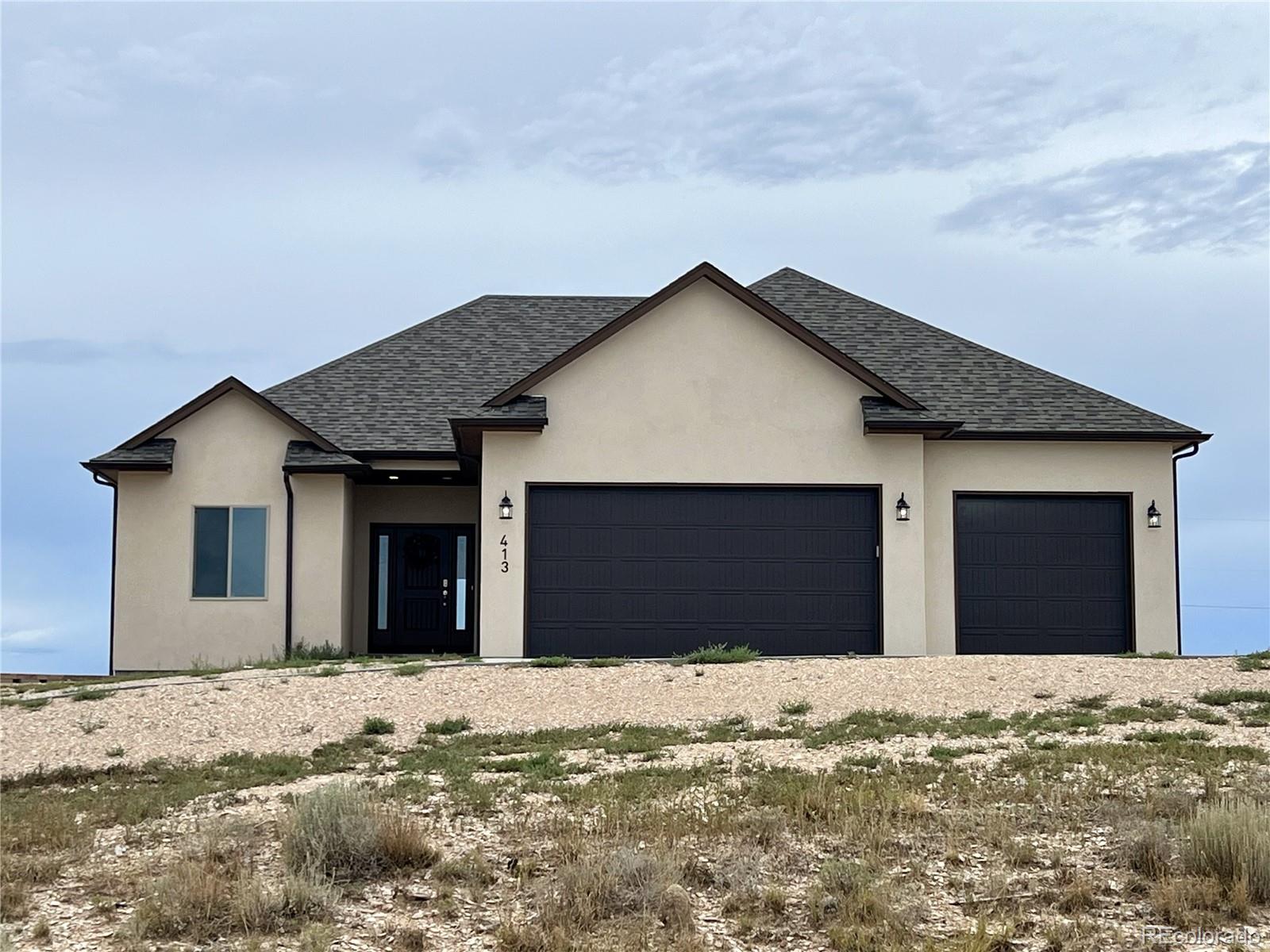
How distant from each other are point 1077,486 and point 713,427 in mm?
5910

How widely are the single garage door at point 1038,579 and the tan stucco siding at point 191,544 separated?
10917mm

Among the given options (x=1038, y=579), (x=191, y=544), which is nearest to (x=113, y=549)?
(x=191, y=544)

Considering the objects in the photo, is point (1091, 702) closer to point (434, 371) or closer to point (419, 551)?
point (419, 551)

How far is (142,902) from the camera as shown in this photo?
7867 mm

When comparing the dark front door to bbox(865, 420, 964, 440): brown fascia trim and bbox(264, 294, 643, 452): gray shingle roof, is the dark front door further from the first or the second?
bbox(865, 420, 964, 440): brown fascia trim

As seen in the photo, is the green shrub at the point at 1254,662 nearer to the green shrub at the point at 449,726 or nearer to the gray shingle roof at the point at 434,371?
the green shrub at the point at 449,726

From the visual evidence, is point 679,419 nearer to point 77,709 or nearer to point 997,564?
point 997,564

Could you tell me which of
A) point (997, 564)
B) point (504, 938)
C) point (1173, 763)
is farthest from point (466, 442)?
point (504, 938)

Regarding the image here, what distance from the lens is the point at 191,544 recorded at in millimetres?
21531

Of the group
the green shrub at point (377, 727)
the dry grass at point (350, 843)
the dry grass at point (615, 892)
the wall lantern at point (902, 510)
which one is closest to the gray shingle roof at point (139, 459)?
the green shrub at point (377, 727)

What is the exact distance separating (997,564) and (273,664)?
36.1ft

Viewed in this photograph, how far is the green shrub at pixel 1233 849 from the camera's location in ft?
25.3

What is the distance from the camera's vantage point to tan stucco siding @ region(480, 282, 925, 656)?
65.2 ft

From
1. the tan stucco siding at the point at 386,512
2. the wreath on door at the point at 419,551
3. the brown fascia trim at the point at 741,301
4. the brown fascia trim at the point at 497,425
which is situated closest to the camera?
the brown fascia trim at the point at 497,425
